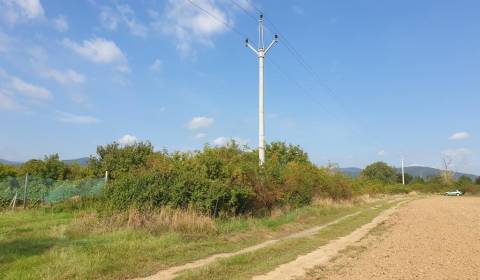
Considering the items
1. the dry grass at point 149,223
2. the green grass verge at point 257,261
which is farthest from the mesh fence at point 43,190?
the green grass verge at point 257,261

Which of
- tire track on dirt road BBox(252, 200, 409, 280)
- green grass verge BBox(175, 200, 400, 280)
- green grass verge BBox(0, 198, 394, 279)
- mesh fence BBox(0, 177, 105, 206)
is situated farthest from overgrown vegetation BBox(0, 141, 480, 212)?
tire track on dirt road BBox(252, 200, 409, 280)

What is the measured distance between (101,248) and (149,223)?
389 cm

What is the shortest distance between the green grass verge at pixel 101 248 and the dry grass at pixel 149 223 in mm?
489

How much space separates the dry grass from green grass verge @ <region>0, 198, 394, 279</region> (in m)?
0.49

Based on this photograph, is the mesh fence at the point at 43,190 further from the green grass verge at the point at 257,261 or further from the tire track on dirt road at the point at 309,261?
the tire track on dirt road at the point at 309,261

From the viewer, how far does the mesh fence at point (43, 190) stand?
75.6ft

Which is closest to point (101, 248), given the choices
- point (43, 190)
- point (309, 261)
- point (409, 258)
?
point (309, 261)

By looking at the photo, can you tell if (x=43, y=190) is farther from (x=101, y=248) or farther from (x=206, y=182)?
(x=101, y=248)

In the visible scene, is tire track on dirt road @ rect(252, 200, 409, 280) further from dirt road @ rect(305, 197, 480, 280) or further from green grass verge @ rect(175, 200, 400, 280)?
dirt road @ rect(305, 197, 480, 280)

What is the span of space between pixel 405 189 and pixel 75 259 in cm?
11251

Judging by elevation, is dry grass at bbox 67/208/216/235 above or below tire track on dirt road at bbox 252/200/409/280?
above

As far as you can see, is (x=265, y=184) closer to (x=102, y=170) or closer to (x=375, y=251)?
(x=375, y=251)

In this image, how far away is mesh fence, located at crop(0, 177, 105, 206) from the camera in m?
23.0

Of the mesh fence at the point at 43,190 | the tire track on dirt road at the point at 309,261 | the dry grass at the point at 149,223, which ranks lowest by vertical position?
the tire track on dirt road at the point at 309,261
